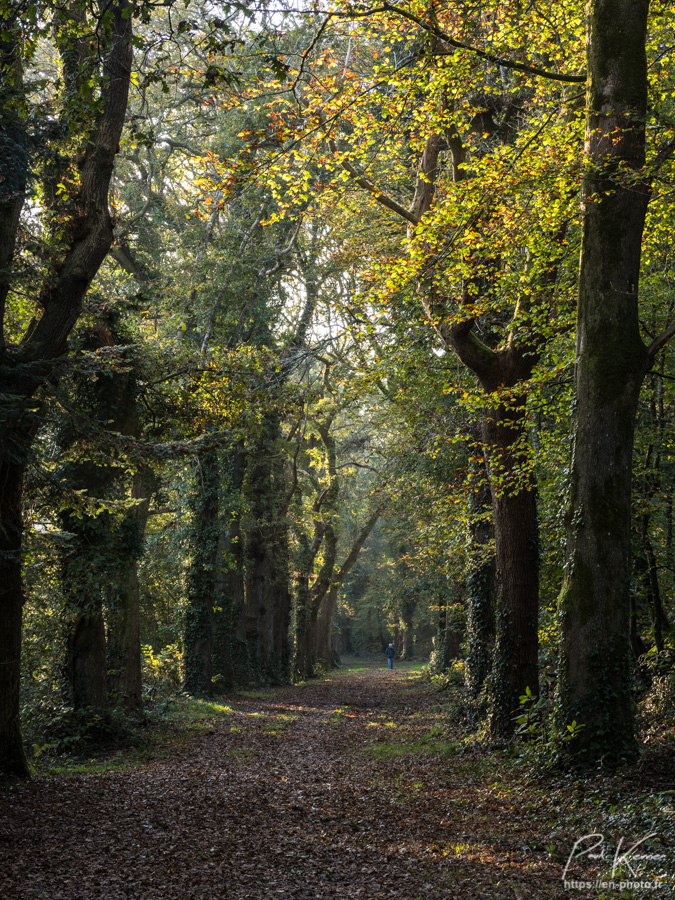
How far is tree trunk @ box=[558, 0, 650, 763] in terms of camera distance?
7.48m

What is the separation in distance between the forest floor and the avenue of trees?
103cm

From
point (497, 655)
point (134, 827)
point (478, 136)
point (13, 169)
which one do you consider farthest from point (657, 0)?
point (134, 827)

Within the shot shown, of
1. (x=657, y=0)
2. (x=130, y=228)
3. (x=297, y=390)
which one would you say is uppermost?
(x=130, y=228)

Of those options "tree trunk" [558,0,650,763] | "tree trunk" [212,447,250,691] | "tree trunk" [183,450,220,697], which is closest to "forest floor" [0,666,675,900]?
"tree trunk" [558,0,650,763]

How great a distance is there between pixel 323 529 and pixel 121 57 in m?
22.7

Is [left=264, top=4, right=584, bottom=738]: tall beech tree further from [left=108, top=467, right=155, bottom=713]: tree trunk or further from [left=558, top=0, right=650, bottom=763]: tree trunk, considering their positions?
[left=108, top=467, right=155, bottom=713]: tree trunk

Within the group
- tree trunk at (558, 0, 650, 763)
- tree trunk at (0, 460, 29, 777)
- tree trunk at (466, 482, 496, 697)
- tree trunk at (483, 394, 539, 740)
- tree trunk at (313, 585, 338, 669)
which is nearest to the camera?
tree trunk at (558, 0, 650, 763)

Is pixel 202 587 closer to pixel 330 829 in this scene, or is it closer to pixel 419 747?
pixel 419 747

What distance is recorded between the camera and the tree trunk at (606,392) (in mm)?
7480

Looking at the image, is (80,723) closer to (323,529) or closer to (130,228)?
(130,228)

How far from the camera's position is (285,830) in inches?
272

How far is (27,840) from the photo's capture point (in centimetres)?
626

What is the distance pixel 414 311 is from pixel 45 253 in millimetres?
8324

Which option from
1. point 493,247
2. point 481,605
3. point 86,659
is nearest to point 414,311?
point 493,247
